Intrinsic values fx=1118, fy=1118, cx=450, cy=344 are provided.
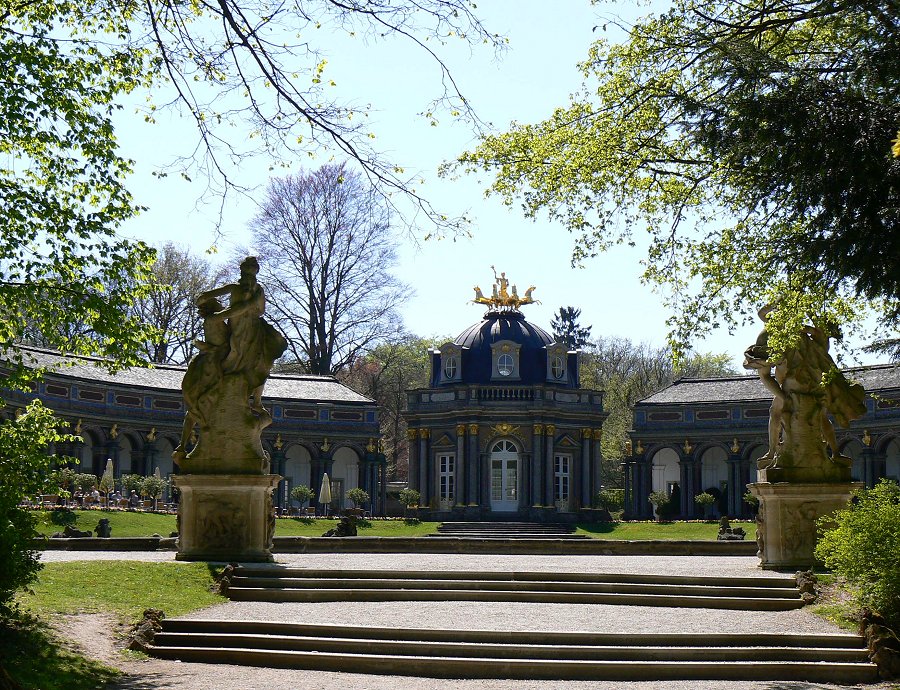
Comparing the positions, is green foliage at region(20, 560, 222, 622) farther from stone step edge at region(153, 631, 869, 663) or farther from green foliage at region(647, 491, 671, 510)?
green foliage at region(647, 491, 671, 510)

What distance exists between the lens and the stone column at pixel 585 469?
166 feet

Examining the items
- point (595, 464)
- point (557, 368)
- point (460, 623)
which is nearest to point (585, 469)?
point (595, 464)

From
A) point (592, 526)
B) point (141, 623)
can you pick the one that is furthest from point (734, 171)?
point (592, 526)

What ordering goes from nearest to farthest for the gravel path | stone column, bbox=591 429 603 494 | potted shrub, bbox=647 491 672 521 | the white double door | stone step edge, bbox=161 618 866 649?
the gravel path, stone step edge, bbox=161 618 866 649, potted shrub, bbox=647 491 672 521, the white double door, stone column, bbox=591 429 603 494

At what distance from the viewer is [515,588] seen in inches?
540

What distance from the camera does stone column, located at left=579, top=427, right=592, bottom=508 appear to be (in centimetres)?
5052

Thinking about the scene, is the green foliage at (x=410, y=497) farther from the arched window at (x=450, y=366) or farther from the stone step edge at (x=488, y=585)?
the stone step edge at (x=488, y=585)

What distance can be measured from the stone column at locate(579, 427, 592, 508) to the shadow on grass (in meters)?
41.4

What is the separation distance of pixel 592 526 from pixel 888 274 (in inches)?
1417

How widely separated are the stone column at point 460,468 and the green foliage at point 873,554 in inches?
1487

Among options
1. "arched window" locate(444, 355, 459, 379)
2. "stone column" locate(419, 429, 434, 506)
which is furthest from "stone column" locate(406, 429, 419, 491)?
"arched window" locate(444, 355, 459, 379)

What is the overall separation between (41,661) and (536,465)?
134 feet

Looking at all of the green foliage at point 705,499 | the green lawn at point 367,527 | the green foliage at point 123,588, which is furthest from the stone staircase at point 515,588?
the green foliage at point 705,499

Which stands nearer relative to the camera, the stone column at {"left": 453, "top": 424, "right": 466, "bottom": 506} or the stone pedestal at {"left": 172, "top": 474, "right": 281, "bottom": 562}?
the stone pedestal at {"left": 172, "top": 474, "right": 281, "bottom": 562}
